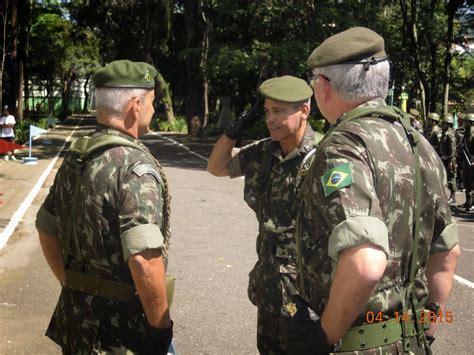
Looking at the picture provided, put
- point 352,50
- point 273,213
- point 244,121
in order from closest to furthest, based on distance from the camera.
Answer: point 352,50
point 273,213
point 244,121

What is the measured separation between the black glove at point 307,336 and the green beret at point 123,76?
1.26m

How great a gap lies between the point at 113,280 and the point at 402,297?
115 centimetres

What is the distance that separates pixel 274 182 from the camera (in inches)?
142

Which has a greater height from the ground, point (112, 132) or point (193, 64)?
point (112, 132)

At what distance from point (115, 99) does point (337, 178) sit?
3.78 feet

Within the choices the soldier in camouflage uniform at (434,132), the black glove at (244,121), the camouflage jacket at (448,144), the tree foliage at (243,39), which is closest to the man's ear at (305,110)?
the black glove at (244,121)

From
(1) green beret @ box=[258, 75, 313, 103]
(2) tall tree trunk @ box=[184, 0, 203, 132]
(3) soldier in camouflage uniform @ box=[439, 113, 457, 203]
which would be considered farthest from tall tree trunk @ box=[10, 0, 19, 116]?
(1) green beret @ box=[258, 75, 313, 103]

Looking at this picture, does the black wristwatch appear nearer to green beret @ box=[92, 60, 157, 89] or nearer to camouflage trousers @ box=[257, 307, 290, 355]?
camouflage trousers @ box=[257, 307, 290, 355]

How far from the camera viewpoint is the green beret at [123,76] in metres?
2.80

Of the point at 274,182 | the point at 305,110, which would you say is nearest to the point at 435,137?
the point at 305,110

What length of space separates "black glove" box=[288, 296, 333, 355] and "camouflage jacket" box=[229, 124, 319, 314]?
4.05ft

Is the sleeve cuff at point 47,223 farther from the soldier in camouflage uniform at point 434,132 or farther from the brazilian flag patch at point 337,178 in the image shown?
the soldier in camouflage uniform at point 434,132

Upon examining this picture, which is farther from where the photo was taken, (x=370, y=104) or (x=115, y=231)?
(x=115, y=231)

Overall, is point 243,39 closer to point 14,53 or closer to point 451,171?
point 14,53
